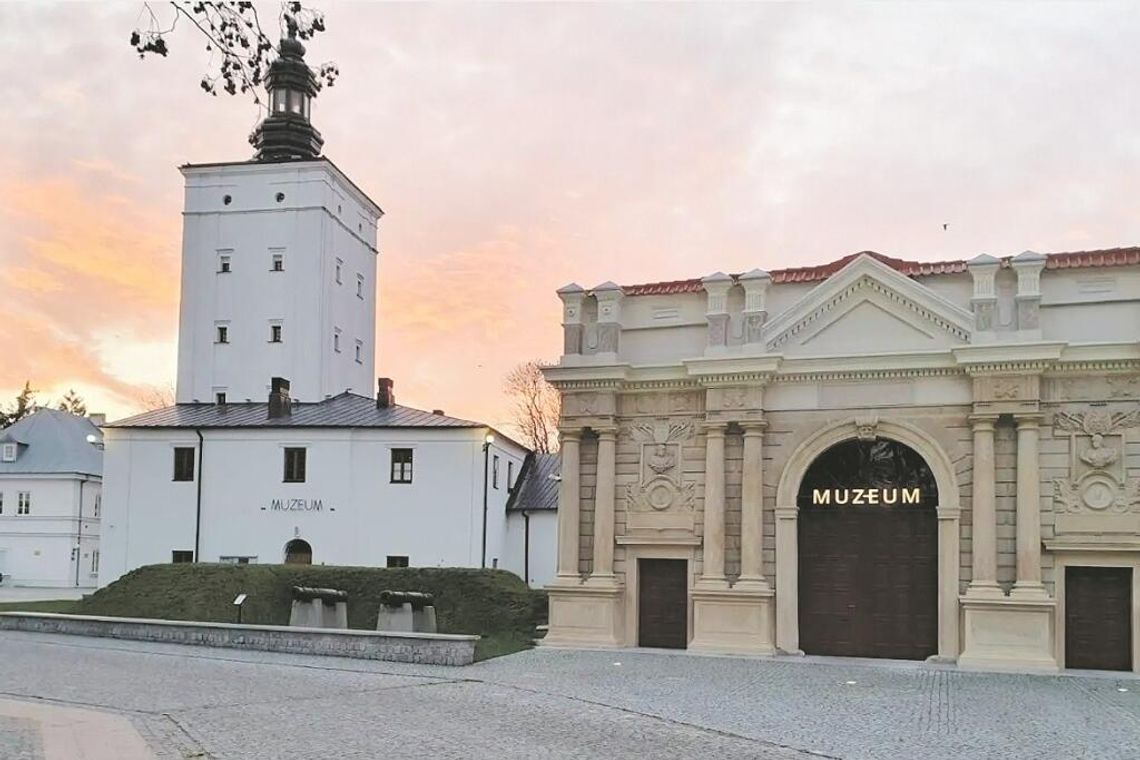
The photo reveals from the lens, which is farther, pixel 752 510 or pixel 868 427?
pixel 752 510

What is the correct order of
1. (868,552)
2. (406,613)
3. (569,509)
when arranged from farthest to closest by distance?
(569,509)
(406,613)
(868,552)

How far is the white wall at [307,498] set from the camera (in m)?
36.2

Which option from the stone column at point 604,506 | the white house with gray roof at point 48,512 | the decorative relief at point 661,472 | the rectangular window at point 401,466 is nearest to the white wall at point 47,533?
the white house with gray roof at point 48,512

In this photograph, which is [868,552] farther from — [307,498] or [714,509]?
[307,498]

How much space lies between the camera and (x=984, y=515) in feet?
68.2

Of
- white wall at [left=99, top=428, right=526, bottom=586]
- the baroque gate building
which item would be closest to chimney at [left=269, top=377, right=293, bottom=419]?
white wall at [left=99, top=428, right=526, bottom=586]

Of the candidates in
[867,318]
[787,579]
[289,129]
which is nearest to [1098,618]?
[787,579]

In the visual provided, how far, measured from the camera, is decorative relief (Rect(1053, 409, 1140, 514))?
801 inches

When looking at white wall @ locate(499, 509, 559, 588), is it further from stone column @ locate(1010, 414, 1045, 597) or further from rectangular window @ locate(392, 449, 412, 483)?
stone column @ locate(1010, 414, 1045, 597)

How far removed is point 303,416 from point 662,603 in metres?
19.0

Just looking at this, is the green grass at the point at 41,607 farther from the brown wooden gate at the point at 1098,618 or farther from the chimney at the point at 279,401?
the brown wooden gate at the point at 1098,618

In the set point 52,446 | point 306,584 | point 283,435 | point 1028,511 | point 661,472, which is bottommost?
point 306,584

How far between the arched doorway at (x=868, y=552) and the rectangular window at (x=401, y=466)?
16989 millimetres

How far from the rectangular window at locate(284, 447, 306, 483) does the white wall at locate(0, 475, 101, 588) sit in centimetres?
2591
